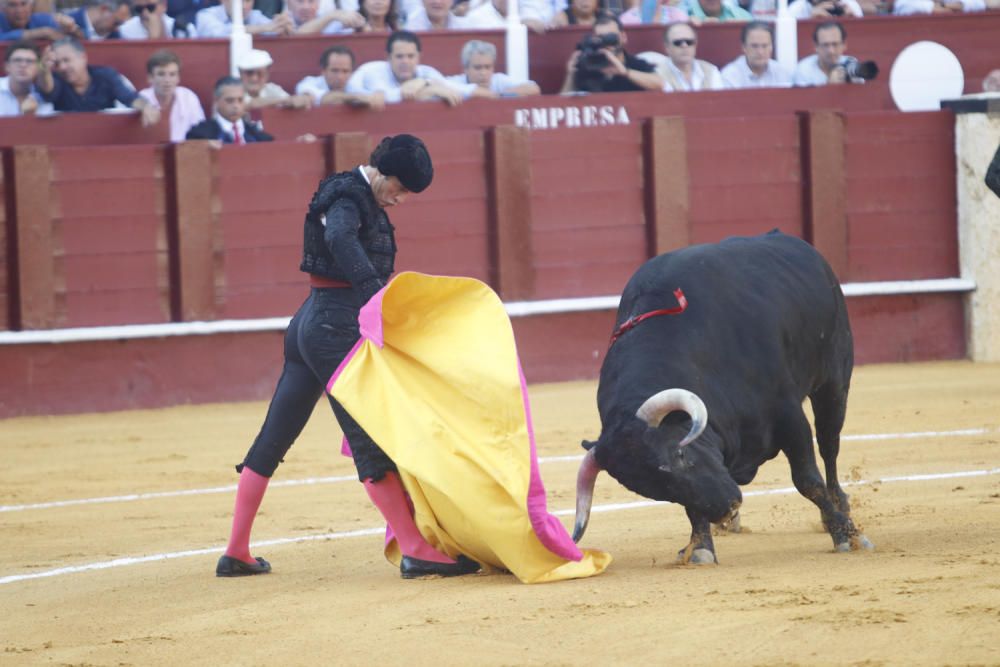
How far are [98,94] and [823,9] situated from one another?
4803mm

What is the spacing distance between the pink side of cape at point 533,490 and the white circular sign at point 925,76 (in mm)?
7211

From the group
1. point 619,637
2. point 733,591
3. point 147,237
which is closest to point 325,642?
point 619,637

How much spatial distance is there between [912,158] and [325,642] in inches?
290

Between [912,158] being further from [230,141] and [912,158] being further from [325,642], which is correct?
[325,642]

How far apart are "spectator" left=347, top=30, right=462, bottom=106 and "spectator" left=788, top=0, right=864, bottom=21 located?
112 inches

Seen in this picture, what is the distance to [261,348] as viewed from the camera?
920 centimetres

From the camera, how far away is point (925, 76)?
11086mm

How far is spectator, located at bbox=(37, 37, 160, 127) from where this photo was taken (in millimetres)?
8828

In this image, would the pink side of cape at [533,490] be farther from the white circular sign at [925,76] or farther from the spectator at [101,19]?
the white circular sign at [925,76]

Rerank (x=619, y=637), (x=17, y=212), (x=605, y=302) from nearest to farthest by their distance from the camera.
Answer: (x=619, y=637)
(x=17, y=212)
(x=605, y=302)

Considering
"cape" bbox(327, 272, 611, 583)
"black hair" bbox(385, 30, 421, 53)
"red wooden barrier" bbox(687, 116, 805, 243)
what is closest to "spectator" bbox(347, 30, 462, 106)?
Answer: "black hair" bbox(385, 30, 421, 53)

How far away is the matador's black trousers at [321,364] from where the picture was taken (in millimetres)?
4500

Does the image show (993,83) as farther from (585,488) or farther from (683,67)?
(585,488)

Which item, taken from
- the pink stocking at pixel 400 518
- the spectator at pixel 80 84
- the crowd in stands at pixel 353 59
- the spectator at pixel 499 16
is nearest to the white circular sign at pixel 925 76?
the crowd in stands at pixel 353 59
